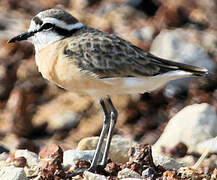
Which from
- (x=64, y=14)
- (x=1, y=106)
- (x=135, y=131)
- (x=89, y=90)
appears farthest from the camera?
(x=1, y=106)

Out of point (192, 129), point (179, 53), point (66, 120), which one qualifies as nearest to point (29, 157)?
point (192, 129)

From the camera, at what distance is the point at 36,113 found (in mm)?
10844

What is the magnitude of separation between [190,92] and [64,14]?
4375mm

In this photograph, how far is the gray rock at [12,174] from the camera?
235 inches

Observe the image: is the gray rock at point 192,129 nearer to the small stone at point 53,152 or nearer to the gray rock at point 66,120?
the small stone at point 53,152

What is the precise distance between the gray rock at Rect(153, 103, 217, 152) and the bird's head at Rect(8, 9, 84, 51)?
228 centimetres

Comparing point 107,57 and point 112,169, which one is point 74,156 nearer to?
point 112,169

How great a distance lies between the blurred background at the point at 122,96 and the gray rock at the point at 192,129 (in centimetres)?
145

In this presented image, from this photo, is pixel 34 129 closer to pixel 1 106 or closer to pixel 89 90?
pixel 1 106

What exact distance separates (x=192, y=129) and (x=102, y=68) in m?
2.48

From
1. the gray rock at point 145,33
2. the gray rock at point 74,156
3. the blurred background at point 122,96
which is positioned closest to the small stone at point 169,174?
the gray rock at point 74,156

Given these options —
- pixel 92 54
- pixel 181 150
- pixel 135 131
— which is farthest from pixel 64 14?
pixel 135 131

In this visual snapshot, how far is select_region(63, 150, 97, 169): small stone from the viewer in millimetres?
6589

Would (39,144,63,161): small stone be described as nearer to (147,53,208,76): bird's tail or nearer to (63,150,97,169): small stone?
(63,150,97,169): small stone
